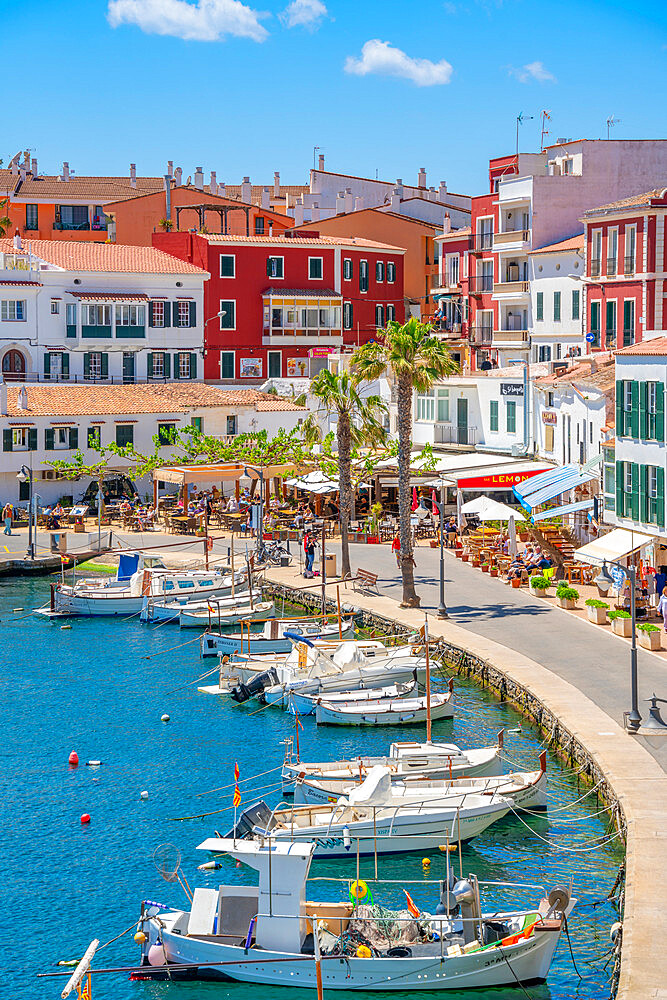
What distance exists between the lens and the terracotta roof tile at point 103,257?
8544 centimetres

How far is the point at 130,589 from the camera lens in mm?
56500

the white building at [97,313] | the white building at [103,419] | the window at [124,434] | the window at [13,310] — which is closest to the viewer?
the white building at [103,419]

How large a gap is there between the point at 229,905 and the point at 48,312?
63455 mm

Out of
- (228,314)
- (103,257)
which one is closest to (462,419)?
(228,314)

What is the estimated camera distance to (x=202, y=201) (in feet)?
350

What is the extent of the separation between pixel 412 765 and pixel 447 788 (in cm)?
181

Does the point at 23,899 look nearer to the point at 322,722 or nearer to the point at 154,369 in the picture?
the point at 322,722

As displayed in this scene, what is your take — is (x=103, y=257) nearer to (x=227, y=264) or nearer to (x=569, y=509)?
(x=227, y=264)

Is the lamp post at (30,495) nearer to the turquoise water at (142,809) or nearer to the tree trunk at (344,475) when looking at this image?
the turquoise water at (142,809)

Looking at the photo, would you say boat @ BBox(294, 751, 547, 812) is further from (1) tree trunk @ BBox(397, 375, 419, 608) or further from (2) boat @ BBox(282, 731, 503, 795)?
(1) tree trunk @ BBox(397, 375, 419, 608)

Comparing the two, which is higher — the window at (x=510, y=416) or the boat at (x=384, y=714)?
the window at (x=510, y=416)

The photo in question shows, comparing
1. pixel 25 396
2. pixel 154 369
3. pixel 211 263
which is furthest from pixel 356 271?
pixel 25 396

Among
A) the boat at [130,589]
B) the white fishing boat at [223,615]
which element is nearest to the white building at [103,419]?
the boat at [130,589]

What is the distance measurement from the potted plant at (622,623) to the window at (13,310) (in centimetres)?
4955
